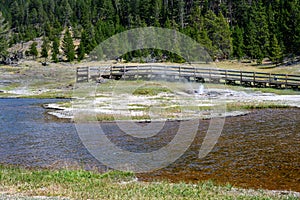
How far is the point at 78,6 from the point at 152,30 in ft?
256

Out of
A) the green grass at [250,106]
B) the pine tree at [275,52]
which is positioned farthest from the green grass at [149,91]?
the pine tree at [275,52]

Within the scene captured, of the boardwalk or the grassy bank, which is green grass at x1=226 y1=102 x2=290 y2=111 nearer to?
the boardwalk

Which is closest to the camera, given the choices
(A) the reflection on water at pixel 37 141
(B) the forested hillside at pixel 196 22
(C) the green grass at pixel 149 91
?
(A) the reflection on water at pixel 37 141

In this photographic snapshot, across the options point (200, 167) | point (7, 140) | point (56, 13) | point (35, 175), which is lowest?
point (56, 13)

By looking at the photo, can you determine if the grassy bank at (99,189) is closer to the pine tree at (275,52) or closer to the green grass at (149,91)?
the green grass at (149,91)

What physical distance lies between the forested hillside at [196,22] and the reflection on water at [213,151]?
53925 mm

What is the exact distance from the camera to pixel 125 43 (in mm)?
105375

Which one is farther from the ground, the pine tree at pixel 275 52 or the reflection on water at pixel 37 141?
the reflection on water at pixel 37 141

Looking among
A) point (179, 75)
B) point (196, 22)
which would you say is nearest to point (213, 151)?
point (179, 75)

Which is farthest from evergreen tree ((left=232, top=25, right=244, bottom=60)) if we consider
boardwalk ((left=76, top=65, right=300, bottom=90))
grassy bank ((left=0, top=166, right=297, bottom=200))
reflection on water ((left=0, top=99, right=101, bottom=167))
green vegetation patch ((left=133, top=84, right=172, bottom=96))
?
grassy bank ((left=0, top=166, right=297, bottom=200))

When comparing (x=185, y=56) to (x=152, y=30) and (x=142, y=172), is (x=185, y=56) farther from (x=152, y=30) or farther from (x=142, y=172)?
(x=142, y=172)

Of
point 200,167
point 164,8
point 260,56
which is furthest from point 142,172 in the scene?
point 164,8

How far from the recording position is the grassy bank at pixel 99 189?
12711mm

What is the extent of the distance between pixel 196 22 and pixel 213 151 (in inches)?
3544
